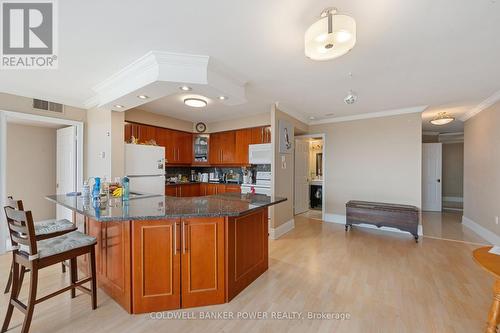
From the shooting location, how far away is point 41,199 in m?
4.40

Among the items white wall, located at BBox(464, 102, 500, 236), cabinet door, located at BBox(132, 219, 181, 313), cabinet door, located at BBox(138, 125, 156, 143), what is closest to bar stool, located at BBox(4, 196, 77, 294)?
cabinet door, located at BBox(132, 219, 181, 313)

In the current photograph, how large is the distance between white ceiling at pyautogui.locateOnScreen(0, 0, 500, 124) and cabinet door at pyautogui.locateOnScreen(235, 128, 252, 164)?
1.57 meters

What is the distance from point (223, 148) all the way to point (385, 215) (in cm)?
374

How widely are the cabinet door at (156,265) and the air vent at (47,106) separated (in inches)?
123

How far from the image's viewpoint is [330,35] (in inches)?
60.8

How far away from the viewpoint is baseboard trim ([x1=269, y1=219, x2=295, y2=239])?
3.84m

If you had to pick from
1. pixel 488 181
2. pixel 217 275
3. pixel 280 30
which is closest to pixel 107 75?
pixel 280 30

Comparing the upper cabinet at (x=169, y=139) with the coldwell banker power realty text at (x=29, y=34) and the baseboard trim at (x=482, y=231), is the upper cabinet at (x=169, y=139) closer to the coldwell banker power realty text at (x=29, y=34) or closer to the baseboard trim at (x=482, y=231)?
the coldwell banker power realty text at (x=29, y=34)

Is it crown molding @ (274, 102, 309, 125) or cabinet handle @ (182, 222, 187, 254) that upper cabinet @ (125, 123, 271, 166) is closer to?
→ crown molding @ (274, 102, 309, 125)

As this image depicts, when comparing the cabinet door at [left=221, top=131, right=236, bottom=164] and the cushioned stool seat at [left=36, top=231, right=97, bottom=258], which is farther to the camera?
the cabinet door at [left=221, top=131, right=236, bottom=164]

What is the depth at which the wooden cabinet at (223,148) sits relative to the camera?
5.20m

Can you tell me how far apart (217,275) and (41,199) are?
4668 mm

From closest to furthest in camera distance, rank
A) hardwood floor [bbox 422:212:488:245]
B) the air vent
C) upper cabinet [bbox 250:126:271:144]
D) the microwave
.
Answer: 1. the air vent
2. hardwood floor [bbox 422:212:488:245]
3. the microwave
4. upper cabinet [bbox 250:126:271:144]

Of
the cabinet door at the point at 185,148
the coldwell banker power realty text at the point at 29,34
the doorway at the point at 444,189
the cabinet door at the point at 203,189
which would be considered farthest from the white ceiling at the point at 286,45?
the cabinet door at the point at 203,189
